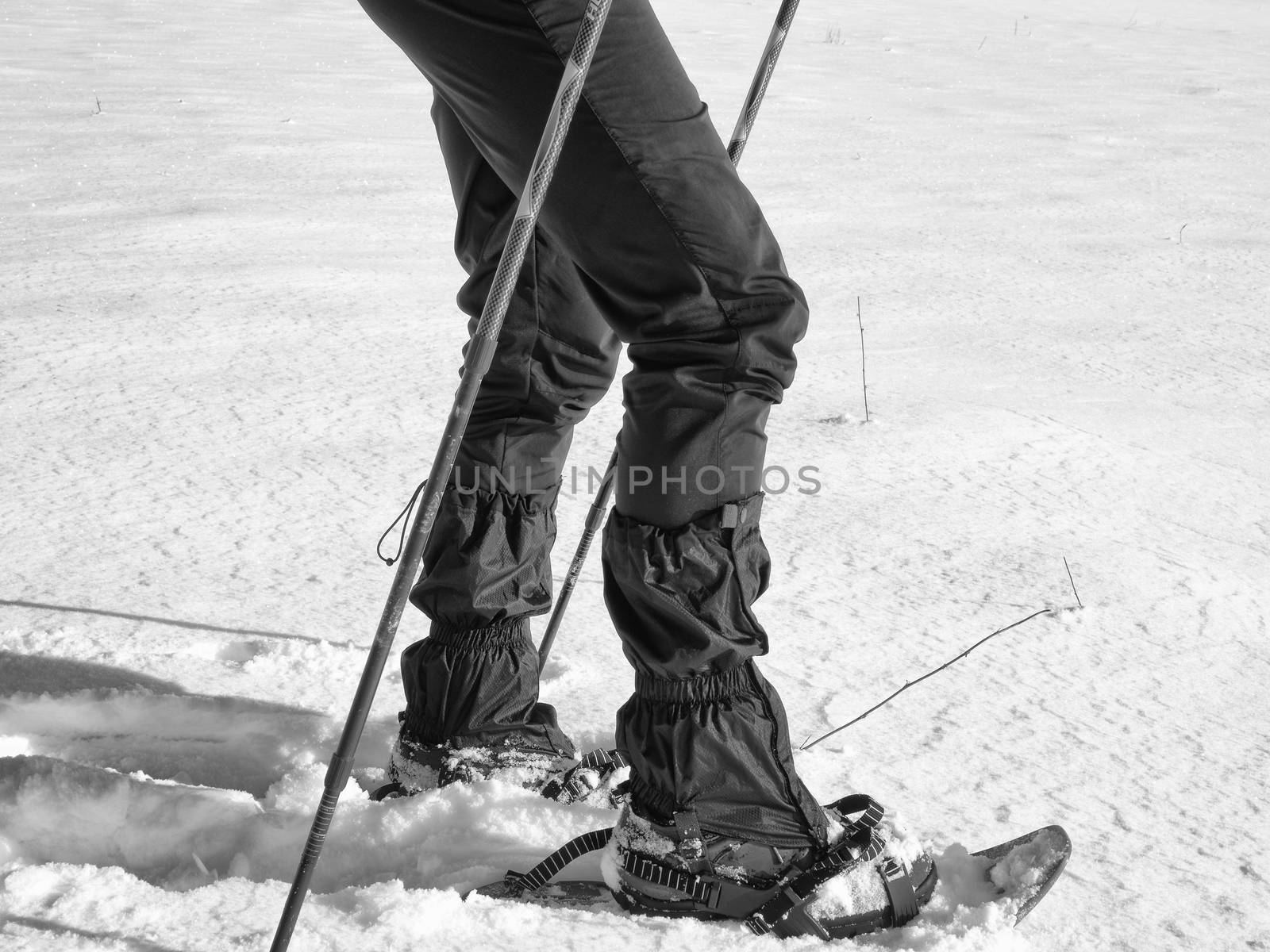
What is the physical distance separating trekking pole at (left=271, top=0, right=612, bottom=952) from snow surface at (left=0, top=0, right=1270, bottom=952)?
10cm

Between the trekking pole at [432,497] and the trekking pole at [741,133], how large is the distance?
0.69ft

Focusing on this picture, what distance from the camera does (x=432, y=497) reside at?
1.14 m

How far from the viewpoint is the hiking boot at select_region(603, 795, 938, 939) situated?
1.20 metres

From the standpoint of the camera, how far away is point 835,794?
1.51m

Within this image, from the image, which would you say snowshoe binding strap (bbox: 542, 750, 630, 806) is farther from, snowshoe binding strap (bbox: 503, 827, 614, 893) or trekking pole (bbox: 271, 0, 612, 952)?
trekking pole (bbox: 271, 0, 612, 952)

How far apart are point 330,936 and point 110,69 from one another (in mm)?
7616

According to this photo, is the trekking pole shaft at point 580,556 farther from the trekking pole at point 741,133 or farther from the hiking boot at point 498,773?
the hiking boot at point 498,773

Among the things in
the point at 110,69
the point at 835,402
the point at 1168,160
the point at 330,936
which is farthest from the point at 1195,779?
the point at 110,69

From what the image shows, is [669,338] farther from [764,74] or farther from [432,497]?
[764,74]

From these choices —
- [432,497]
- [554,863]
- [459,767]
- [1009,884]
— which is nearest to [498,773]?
[459,767]

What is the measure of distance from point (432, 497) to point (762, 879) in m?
0.52

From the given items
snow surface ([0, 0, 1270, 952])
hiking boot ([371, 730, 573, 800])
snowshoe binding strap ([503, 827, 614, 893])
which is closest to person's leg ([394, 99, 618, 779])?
hiking boot ([371, 730, 573, 800])

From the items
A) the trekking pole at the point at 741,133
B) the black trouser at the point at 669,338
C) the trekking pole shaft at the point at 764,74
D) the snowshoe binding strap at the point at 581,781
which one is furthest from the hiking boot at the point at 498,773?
the trekking pole shaft at the point at 764,74

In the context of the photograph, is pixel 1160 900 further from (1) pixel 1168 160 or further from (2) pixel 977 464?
(1) pixel 1168 160
